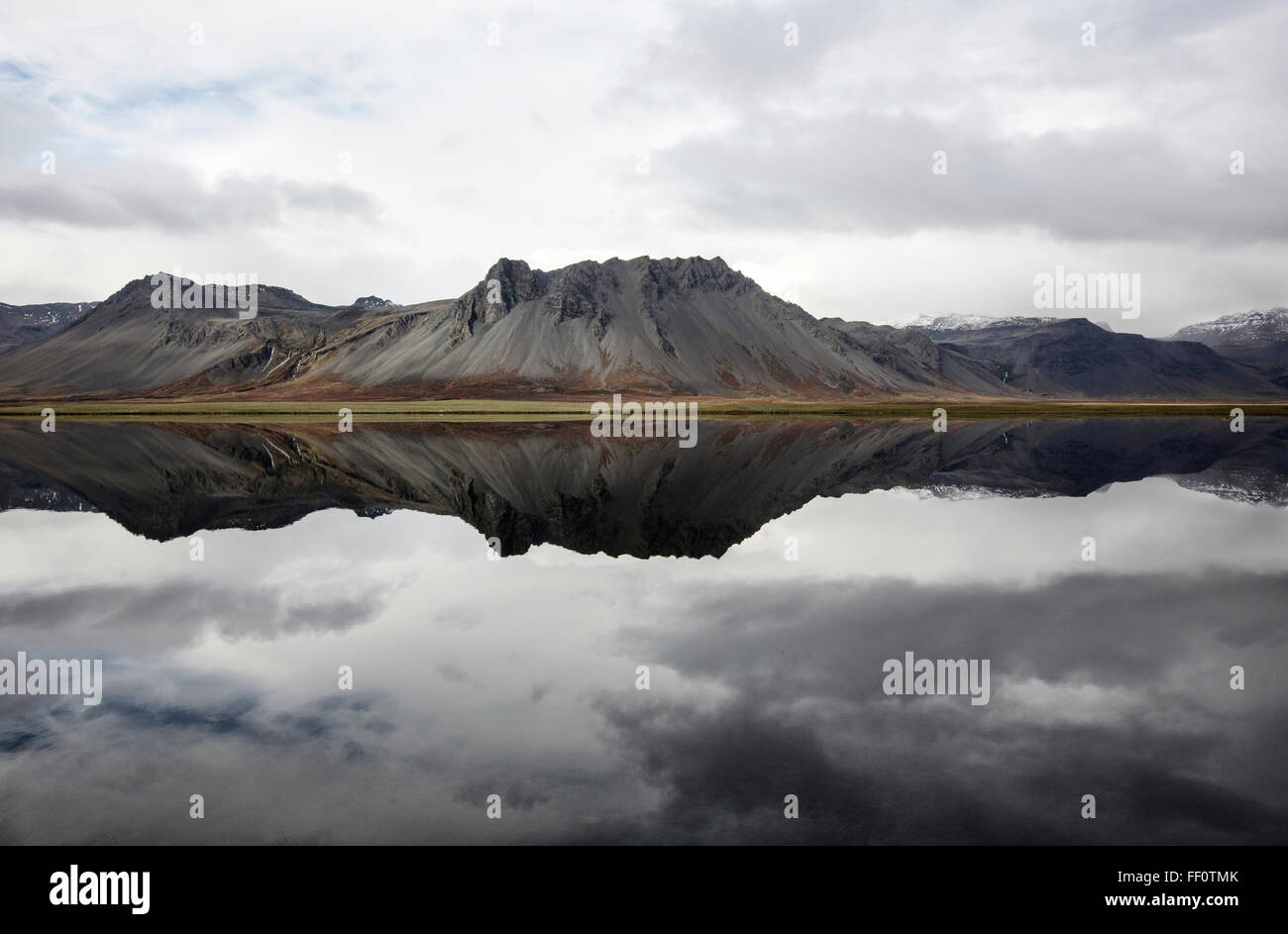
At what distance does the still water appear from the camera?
33.5 ft

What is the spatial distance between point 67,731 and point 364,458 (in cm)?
5079

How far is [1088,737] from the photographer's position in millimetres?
12344

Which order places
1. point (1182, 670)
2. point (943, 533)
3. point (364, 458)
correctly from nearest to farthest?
1. point (1182, 670)
2. point (943, 533)
3. point (364, 458)

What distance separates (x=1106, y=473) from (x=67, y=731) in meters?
58.7

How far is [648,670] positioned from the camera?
15.3 m

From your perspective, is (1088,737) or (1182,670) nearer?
(1088,737)

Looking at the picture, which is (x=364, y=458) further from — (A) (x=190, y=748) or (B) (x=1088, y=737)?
(B) (x=1088, y=737)

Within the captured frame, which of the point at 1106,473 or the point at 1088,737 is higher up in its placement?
the point at 1106,473

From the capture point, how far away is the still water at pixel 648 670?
1020 centimetres

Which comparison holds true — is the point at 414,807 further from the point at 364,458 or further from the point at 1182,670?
the point at 364,458
